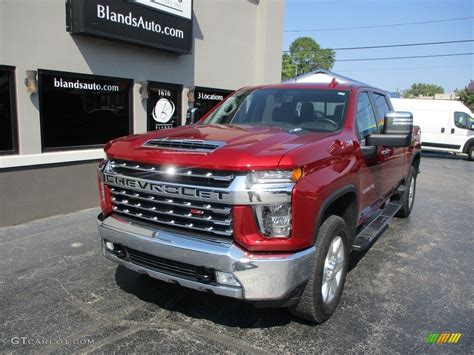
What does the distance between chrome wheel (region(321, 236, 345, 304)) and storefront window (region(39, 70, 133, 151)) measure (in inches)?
196

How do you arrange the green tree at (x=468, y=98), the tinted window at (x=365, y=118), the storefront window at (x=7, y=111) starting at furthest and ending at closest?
the green tree at (x=468, y=98)
the storefront window at (x=7, y=111)
the tinted window at (x=365, y=118)

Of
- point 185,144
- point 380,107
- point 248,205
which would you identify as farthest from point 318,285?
point 380,107

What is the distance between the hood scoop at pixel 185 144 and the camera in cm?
301

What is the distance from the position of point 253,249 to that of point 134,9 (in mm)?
5972

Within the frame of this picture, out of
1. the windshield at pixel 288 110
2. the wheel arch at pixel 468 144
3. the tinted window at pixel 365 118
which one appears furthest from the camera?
the wheel arch at pixel 468 144

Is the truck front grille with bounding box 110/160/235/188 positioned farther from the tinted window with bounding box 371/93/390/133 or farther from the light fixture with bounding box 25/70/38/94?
the light fixture with bounding box 25/70/38/94

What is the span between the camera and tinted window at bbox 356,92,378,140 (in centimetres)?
414

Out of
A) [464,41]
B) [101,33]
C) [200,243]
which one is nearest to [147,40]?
[101,33]

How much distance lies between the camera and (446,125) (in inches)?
713

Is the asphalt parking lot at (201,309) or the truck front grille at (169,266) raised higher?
the truck front grille at (169,266)

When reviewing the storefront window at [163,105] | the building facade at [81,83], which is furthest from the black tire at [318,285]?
the storefront window at [163,105]

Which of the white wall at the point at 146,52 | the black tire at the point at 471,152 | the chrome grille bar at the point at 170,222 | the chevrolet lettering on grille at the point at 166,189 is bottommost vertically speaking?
the black tire at the point at 471,152

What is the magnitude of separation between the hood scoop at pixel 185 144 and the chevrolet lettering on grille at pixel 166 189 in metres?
0.29

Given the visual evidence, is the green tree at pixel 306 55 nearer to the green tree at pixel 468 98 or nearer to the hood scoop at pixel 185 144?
the green tree at pixel 468 98
